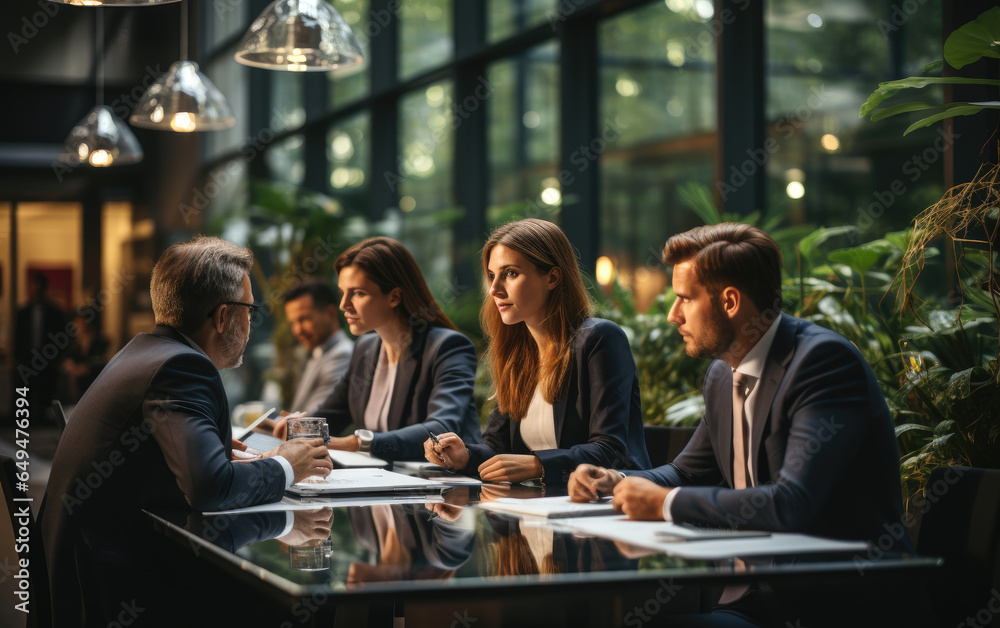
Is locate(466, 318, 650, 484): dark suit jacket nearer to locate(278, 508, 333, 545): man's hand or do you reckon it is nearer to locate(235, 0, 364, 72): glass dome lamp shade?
locate(278, 508, 333, 545): man's hand

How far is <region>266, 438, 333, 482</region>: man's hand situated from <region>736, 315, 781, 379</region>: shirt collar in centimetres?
95

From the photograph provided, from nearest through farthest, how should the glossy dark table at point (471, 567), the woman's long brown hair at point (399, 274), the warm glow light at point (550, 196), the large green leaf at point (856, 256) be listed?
the glossy dark table at point (471, 567), the large green leaf at point (856, 256), the woman's long brown hair at point (399, 274), the warm glow light at point (550, 196)

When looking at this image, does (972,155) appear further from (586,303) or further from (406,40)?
(406,40)

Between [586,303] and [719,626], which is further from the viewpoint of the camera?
[586,303]

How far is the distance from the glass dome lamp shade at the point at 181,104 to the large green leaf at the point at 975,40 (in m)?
2.94

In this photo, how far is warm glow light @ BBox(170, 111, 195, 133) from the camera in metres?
4.21

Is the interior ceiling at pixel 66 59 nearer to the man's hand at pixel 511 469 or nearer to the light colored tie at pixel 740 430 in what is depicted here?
the man's hand at pixel 511 469

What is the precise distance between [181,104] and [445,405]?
2016 mm

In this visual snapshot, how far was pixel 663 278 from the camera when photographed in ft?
17.0

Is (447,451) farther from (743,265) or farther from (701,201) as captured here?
(701,201)

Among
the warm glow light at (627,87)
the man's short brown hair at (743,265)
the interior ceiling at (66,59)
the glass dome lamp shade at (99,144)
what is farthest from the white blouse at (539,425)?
the interior ceiling at (66,59)

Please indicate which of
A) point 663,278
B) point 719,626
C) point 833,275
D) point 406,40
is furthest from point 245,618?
point 406,40

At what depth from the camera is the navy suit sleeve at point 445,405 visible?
2.86 meters

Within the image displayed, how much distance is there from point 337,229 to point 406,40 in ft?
5.36
